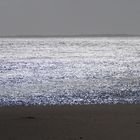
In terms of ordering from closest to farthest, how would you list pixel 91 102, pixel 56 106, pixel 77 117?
pixel 77 117 → pixel 56 106 → pixel 91 102

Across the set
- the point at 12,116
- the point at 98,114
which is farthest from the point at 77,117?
the point at 12,116

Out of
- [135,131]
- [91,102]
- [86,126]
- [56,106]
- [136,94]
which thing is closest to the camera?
[135,131]

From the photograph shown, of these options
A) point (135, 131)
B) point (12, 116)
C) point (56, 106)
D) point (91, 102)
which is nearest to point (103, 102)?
point (91, 102)

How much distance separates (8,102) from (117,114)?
16.0 ft

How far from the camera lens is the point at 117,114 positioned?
13023 mm

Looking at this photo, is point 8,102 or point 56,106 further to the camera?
point 8,102

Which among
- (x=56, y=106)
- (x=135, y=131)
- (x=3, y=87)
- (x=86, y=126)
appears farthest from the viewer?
(x=3, y=87)

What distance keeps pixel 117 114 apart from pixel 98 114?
557 mm

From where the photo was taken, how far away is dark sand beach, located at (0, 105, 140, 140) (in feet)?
33.4

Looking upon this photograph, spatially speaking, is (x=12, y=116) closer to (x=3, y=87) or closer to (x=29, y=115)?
(x=29, y=115)

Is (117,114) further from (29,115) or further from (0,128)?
(0,128)

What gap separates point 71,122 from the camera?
11.9 metres

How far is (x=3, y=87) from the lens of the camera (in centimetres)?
2239

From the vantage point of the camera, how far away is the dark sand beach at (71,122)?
10.2 metres
